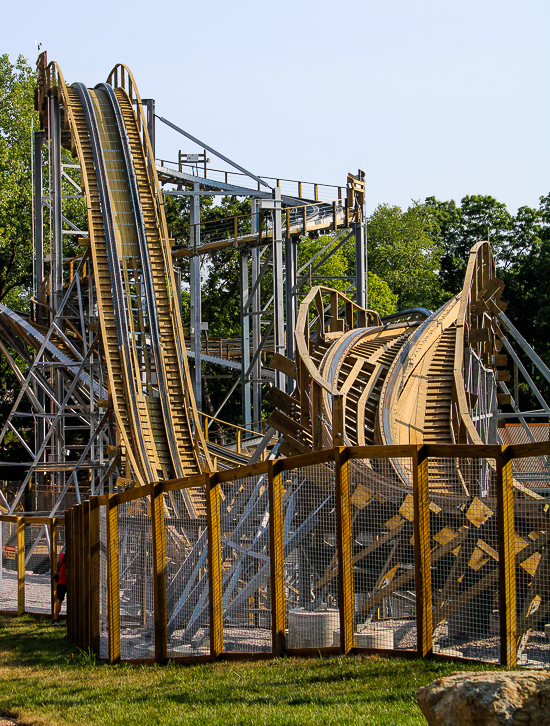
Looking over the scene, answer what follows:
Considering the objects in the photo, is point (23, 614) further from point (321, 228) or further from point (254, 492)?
point (321, 228)

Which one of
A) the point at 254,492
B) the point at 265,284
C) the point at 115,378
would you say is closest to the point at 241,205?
the point at 265,284

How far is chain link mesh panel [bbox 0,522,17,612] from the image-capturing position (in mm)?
14097

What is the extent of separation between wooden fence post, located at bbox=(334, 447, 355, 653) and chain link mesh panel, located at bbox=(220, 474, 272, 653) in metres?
0.75

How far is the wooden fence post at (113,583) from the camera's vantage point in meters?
8.67

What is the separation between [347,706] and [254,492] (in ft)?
7.96

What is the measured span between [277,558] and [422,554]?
1323mm

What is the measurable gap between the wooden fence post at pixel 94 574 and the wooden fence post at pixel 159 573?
123cm

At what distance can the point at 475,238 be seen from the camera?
2133 inches

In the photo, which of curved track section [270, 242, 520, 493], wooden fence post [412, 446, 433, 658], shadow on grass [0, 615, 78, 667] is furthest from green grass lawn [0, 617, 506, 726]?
curved track section [270, 242, 520, 493]

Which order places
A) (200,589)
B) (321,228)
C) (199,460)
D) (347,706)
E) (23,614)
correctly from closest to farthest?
(347,706), (200,589), (23,614), (199,460), (321,228)

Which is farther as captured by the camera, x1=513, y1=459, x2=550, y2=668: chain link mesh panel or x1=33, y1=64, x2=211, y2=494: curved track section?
x1=33, y1=64, x2=211, y2=494: curved track section

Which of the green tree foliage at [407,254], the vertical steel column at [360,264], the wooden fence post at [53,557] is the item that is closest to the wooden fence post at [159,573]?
the wooden fence post at [53,557]

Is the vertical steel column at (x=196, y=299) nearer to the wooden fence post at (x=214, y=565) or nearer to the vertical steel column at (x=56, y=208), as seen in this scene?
the vertical steel column at (x=56, y=208)

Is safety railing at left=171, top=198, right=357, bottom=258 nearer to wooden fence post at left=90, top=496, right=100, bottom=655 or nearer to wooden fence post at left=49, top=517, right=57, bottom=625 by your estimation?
wooden fence post at left=49, top=517, right=57, bottom=625
